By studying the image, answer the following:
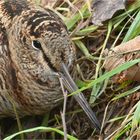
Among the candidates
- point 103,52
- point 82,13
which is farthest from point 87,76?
point 82,13

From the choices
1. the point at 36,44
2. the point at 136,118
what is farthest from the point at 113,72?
the point at 36,44

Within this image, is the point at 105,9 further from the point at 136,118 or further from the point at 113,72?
the point at 136,118

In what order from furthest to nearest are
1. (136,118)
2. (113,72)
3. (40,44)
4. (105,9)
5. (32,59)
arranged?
(105,9) < (32,59) < (40,44) < (113,72) < (136,118)

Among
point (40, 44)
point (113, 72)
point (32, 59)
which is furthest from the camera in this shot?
point (32, 59)

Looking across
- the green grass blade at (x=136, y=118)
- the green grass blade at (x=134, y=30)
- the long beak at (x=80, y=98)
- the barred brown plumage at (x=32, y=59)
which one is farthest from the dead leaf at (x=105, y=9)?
the green grass blade at (x=136, y=118)

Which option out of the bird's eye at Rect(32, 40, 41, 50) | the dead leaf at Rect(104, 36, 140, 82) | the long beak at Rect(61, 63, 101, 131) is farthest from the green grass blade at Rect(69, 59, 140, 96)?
the bird's eye at Rect(32, 40, 41, 50)

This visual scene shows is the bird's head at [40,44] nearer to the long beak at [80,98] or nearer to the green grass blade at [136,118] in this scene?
the long beak at [80,98]

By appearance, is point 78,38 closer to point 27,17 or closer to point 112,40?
point 112,40

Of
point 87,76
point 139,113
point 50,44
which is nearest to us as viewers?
point 139,113
